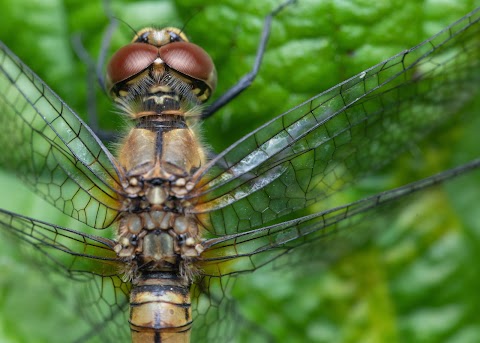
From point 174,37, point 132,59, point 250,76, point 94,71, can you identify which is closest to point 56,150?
point 132,59

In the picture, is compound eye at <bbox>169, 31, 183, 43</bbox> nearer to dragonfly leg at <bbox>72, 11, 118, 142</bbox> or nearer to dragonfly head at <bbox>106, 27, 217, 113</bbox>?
dragonfly head at <bbox>106, 27, 217, 113</bbox>

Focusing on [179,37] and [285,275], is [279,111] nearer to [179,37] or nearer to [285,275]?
[179,37]

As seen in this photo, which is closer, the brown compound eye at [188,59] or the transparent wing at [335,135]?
the transparent wing at [335,135]

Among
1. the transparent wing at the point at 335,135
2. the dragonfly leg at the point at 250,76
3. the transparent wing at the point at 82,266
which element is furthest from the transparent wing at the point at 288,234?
the dragonfly leg at the point at 250,76

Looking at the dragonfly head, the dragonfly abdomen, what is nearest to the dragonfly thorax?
the dragonfly abdomen

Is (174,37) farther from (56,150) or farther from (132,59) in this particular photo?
(56,150)

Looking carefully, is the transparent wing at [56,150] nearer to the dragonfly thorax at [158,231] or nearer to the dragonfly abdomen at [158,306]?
the dragonfly thorax at [158,231]

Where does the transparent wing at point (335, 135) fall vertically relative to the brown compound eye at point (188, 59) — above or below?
below
